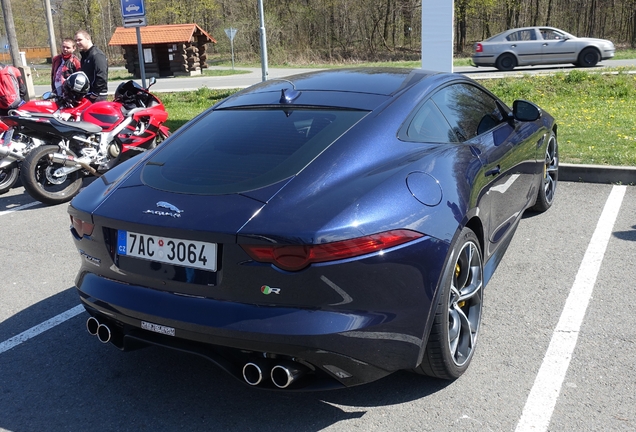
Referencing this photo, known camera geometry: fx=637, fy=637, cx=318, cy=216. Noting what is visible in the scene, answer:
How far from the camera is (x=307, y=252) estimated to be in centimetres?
251

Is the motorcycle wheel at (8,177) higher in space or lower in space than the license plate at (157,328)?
lower

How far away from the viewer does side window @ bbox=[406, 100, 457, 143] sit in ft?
11.1

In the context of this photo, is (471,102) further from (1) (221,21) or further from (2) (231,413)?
(1) (221,21)

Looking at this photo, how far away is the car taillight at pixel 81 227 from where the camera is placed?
3045mm

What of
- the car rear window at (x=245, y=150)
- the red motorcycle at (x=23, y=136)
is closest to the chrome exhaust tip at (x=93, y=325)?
the car rear window at (x=245, y=150)

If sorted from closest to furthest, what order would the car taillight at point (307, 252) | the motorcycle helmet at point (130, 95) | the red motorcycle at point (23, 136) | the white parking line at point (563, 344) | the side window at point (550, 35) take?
the car taillight at point (307, 252), the white parking line at point (563, 344), the red motorcycle at point (23, 136), the motorcycle helmet at point (130, 95), the side window at point (550, 35)

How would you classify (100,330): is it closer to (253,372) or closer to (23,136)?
(253,372)

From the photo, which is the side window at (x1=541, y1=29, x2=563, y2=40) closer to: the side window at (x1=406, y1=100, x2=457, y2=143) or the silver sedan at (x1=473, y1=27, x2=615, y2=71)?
the silver sedan at (x1=473, y1=27, x2=615, y2=71)

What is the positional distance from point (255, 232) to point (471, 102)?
225cm

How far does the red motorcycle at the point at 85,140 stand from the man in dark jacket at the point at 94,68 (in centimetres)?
25

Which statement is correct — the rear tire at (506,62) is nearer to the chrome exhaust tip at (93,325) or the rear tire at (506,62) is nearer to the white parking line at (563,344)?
the white parking line at (563,344)

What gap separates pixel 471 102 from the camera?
13.8 ft

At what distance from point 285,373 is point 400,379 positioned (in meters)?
0.89

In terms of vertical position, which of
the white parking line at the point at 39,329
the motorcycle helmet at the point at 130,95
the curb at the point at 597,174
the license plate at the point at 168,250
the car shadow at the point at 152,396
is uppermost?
the motorcycle helmet at the point at 130,95
